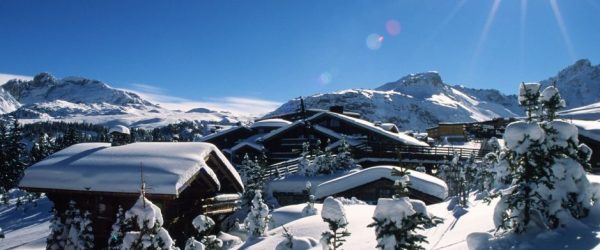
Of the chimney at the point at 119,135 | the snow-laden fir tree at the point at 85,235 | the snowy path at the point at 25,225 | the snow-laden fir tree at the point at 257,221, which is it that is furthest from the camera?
the snowy path at the point at 25,225

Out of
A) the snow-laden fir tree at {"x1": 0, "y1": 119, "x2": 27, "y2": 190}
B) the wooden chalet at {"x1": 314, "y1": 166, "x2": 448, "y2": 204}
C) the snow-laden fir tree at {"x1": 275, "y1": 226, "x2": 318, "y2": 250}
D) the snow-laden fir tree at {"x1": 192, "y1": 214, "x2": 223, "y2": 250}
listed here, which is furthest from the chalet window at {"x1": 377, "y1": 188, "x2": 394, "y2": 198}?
the snow-laden fir tree at {"x1": 0, "y1": 119, "x2": 27, "y2": 190}

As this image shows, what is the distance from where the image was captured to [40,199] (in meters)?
42.2

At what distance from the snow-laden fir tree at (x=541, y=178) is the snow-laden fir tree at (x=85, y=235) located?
955 centimetres

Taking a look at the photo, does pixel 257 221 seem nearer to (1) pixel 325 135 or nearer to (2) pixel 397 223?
(2) pixel 397 223

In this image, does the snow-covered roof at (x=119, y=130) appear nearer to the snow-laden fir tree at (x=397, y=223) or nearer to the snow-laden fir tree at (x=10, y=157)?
the snow-laden fir tree at (x=397, y=223)

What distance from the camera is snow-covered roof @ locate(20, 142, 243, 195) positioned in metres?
9.82

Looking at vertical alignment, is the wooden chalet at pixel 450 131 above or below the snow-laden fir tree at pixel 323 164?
above

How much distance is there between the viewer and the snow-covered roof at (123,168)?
982 centimetres

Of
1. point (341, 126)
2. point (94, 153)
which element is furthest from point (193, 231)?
point (341, 126)

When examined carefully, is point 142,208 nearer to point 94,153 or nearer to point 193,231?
point 94,153

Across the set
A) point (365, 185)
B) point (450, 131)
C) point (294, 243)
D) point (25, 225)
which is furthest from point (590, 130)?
point (450, 131)

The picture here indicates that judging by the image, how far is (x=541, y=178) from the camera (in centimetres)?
646

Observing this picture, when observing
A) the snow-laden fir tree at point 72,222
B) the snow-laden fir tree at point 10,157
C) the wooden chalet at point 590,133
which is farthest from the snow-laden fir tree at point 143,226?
the snow-laden fir tree at point 10,157

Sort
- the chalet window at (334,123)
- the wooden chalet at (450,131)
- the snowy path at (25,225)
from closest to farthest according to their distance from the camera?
the snowy path at (25,225) → the chalet window at (334,123) → the wooden chalet at (450,131)
